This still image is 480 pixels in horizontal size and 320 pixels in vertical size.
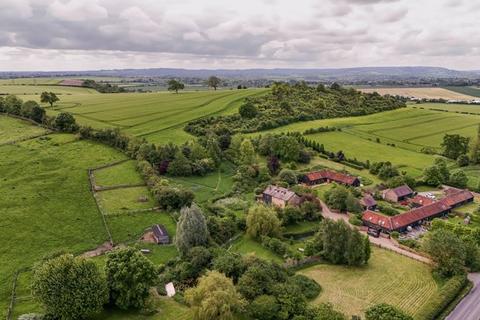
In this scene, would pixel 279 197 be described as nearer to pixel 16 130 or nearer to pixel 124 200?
pixel 124 200

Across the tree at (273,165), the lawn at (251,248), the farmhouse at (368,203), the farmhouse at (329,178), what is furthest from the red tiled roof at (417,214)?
the tree at (273,165)

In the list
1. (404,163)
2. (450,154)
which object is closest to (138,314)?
(404,163)

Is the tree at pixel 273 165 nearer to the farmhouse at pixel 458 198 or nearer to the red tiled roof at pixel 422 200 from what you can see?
the red tiled roof at pixel 422 200

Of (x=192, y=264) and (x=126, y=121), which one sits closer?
(x=192, y=264)

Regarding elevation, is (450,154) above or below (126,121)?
below

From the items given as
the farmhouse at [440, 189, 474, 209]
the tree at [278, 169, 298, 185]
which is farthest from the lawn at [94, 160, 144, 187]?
the farmhouse at [440, 189, 474, 209]

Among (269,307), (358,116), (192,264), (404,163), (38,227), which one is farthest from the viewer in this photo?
(358,116)

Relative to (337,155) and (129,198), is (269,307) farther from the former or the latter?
(337,155)
